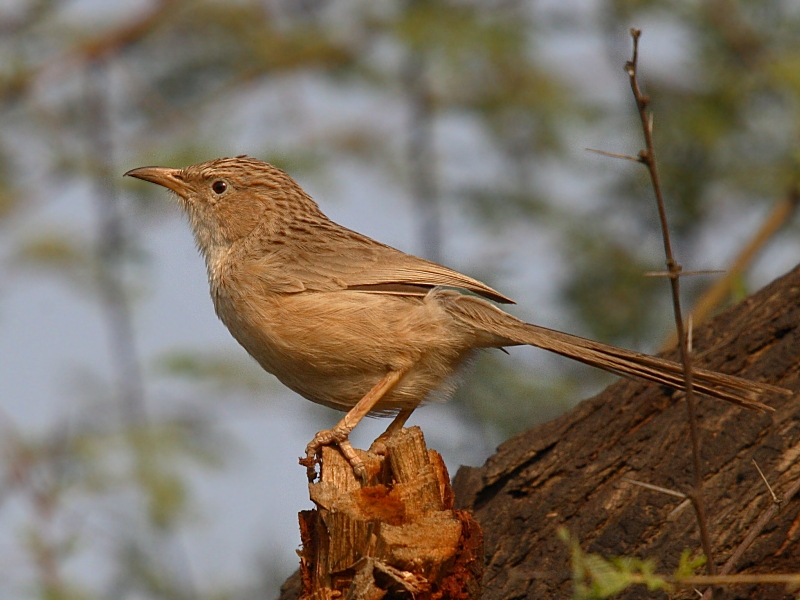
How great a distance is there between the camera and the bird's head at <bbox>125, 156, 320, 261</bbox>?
6516mm

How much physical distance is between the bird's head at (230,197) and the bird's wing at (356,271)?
0.47 meters

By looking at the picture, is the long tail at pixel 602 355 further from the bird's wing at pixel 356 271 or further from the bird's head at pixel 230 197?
the bird's head at pixel 230 197

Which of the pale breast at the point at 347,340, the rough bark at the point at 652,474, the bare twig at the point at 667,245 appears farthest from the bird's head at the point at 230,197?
the bare twig at the point at 667,245

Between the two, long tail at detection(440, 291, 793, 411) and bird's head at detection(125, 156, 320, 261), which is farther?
bird's head at detection(125, 156, 320, 261)

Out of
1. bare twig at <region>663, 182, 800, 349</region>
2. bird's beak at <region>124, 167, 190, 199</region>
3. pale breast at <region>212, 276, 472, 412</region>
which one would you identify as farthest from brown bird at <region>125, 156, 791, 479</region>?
bare twig at <region>663, 182, 800, 349</region>

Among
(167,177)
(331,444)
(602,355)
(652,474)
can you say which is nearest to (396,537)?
(331,444)

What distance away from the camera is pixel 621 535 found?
5109 millimetres

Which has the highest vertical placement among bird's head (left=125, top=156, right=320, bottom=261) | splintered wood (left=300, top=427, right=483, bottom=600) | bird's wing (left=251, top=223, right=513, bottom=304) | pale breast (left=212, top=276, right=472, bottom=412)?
bird's head (left=125, top=156, right=320, bottom=261)

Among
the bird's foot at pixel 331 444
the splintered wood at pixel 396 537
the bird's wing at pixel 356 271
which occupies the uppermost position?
the bird's wing at pixel 356 271

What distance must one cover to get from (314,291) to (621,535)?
2.03 meters

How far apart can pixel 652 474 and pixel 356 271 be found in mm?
1910

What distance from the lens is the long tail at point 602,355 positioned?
4586mm

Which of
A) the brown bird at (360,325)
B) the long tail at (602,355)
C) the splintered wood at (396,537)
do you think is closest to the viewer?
the splintered wood at (396,537)

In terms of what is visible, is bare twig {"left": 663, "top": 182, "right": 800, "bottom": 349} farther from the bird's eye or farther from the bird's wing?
the bird's eye
